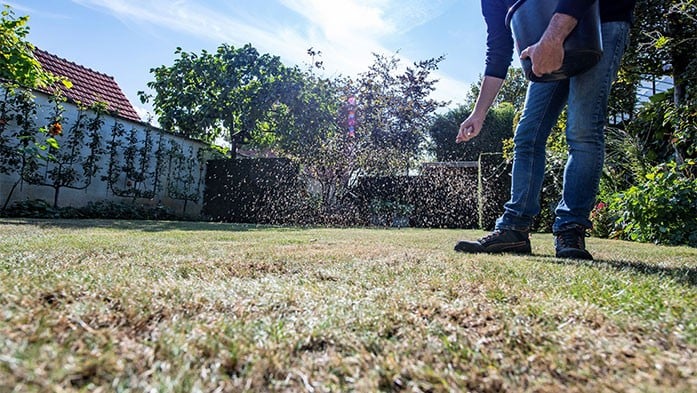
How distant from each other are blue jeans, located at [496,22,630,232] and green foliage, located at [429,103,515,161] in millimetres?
15442

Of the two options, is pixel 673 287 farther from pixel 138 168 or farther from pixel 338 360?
pixel 138 168

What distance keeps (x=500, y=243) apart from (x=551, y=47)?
3.13 ft

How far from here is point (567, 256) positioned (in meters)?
1.85

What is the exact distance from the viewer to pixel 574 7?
1.51 metres

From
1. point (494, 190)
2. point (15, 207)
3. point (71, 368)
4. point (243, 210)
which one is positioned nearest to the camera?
point (71, 368)

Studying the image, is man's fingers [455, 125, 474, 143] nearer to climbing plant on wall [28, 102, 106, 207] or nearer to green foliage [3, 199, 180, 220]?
green foliage [3, 199, 180, 220]

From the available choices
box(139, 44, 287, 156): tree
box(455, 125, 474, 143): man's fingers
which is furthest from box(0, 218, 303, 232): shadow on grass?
box(139, 44, 287, 156): tree

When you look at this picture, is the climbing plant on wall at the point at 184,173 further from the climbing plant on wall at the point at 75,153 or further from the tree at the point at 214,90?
the climbing plant on wall at the point at 75,153

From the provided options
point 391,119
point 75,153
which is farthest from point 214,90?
point 391,119

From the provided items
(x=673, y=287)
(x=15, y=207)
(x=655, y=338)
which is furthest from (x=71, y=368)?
(x=15, y=207)

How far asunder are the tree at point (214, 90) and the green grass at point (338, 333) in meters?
9.61

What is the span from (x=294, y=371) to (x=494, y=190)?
751 cm

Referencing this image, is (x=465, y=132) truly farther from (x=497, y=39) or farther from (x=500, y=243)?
(x=500, y=243)

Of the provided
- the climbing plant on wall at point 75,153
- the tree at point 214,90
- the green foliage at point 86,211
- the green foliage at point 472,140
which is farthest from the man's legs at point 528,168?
the green foliage at point 472,140
